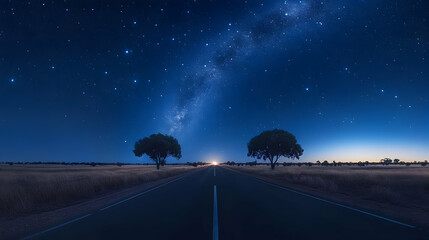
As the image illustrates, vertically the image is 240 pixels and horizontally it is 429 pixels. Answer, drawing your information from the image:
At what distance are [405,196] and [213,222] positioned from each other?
516 inches

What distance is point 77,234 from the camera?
626cm

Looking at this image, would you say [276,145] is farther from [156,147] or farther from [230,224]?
[230,224]

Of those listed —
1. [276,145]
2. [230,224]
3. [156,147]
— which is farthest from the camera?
[156,147]

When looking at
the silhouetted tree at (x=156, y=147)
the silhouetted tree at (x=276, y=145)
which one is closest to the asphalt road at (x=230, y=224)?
the silhouetted tree at (x=276, y=145)

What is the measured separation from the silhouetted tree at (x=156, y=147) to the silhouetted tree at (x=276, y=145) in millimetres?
23055

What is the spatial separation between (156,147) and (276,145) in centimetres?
3050

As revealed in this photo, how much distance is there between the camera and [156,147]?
6556cm

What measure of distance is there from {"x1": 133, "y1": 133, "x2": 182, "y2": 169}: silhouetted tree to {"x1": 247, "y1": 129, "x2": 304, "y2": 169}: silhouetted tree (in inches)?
908

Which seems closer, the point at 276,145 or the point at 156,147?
the point at 276,145

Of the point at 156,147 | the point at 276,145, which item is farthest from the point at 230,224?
the point at 156,147

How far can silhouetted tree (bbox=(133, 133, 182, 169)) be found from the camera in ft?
214

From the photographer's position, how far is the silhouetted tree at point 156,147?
65.3 m

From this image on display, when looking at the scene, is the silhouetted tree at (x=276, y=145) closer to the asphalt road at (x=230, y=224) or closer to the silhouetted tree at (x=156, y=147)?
the silhouetted tree at (x=156, y=147)

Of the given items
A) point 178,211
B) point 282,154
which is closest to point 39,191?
point 178,211
